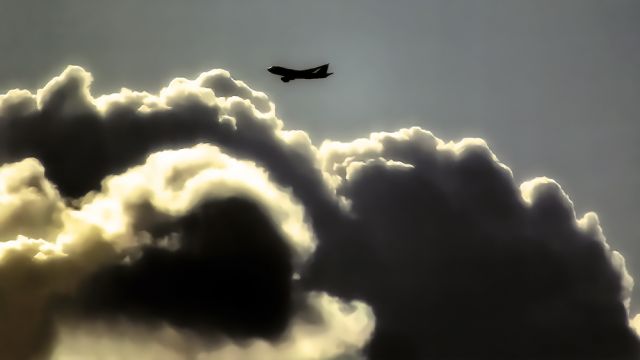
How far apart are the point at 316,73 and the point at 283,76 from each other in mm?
9008

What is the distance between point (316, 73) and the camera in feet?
554

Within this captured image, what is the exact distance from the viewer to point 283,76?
171 metres
